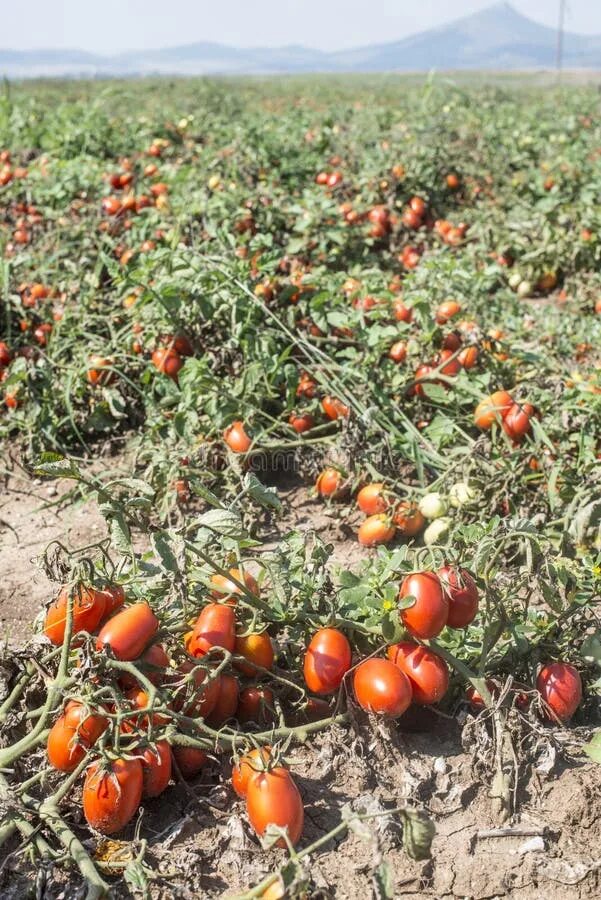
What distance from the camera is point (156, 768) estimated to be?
5.58 ft

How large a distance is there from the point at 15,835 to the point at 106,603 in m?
0.49

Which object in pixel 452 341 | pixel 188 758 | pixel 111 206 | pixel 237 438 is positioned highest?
pixel 111 206

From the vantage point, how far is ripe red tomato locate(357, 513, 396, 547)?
107 inches

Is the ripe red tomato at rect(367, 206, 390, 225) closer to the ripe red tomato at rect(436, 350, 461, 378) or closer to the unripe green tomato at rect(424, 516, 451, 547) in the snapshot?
the ripe red tomato at rect(436, 350, 461, 378)

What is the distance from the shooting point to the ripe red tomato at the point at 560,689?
6.28 ft

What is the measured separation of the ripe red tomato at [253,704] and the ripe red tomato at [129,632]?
288mm

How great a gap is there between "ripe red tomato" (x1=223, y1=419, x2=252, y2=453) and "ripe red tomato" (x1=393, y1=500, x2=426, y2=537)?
0.60m

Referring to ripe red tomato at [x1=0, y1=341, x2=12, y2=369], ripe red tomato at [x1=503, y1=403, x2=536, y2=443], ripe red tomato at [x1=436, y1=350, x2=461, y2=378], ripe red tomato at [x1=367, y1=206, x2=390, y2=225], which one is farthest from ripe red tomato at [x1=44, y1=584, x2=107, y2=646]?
ripe red tomato at [x1=367, y1=206, x2=390, y2=225]

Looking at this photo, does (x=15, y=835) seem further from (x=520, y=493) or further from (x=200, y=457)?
(x=520, y=493)

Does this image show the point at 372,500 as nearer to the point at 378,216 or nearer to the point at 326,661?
the point at 326,661

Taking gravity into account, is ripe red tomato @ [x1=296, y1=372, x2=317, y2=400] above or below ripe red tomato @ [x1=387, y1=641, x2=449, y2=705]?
above

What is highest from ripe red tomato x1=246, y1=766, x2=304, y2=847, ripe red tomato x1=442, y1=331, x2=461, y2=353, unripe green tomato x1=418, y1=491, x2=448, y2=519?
ripe red tomato x1=442, y1=331, x2=461, y2=353

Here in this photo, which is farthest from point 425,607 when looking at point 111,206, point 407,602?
point 111,206

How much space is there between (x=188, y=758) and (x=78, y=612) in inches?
15.4
